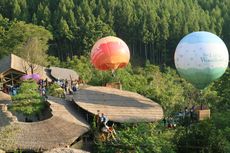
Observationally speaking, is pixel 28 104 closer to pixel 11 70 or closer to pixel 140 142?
pixel 140 142

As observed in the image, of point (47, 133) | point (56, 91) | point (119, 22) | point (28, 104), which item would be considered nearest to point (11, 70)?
point (56, 91)

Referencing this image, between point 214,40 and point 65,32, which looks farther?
point 65,32

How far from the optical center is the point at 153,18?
195ft

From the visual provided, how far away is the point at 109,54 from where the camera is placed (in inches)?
1021

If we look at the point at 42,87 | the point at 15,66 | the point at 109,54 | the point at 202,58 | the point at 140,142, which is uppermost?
the point at 109,54

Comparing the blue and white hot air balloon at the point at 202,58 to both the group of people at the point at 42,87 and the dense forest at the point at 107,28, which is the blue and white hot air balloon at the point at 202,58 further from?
the dense forest at the point at 107,28

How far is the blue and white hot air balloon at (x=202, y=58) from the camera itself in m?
21.3

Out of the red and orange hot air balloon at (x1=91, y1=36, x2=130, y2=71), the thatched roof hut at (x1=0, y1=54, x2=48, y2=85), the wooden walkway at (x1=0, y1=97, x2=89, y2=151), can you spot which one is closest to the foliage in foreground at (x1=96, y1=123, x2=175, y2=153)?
the wooden walkway at (x1=0, y1=97, x2=89, y2=151)

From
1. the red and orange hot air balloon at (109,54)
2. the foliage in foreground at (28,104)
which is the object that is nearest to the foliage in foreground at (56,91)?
the foliage in foreground at (28,104)

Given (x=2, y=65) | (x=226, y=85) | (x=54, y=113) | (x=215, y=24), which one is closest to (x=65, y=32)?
(x=215, y=24)

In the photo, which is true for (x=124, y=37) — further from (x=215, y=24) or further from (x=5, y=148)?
(x=5, y=148)

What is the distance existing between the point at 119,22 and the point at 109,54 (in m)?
35.4

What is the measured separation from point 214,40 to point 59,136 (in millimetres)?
8672

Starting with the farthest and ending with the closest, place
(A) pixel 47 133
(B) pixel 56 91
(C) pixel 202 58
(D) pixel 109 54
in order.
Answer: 1. (D) pixel 109 54
2. (B) pixel 56 91
3. (C) pixel 202 58
4. (A) pixel 47 133
